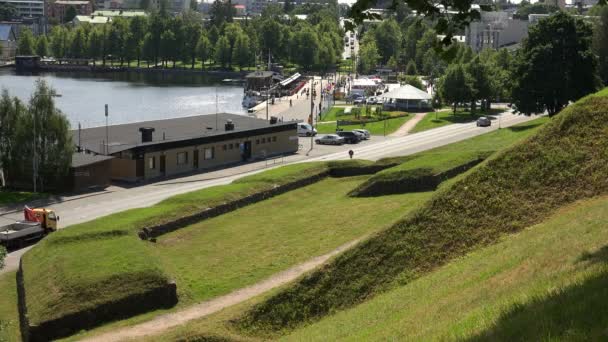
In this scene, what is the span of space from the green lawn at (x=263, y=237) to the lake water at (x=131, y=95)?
59.2m

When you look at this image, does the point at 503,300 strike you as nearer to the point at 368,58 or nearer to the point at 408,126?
the point at 408,126

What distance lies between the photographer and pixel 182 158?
179 feet

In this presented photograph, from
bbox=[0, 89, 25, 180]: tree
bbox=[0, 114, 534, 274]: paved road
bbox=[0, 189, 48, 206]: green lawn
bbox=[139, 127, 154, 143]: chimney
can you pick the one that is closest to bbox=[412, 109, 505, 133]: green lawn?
bbox=[0, 114, 534, 274]: paved road

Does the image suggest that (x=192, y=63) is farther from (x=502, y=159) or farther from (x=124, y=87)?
(x=502, y=159)

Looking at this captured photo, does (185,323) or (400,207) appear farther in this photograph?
(400,207)

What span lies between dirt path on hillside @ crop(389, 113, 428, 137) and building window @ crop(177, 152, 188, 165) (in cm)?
2540

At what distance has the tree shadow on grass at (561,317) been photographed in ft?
37.3

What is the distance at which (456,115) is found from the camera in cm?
8788

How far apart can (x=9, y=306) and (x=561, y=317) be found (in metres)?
20.5

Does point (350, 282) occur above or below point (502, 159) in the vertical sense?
below

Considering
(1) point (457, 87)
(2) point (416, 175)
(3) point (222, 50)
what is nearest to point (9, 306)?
(2) point (416, 175)

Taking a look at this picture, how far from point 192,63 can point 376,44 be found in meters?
40.9

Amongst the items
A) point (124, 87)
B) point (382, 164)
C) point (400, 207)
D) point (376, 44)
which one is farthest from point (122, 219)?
point (376, 44)

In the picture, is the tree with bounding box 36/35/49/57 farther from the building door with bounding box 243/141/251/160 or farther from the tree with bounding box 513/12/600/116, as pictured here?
the tree with bounding box 513/12/600/116
